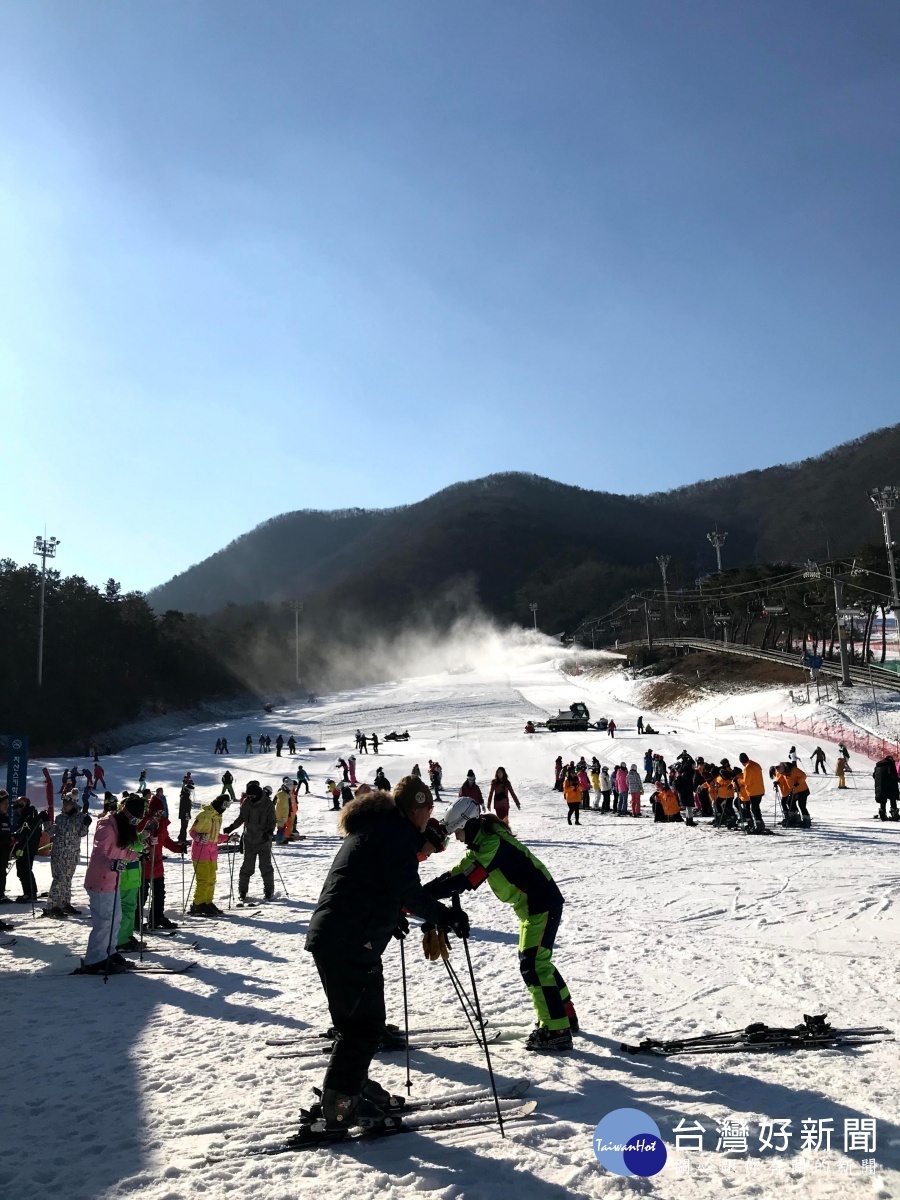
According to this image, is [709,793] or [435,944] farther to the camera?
[709,793]

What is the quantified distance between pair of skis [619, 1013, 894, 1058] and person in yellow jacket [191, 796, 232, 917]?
678 cm

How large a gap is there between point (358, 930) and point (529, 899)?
1637mm

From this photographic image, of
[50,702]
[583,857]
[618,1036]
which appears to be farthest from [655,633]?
[618,1036]

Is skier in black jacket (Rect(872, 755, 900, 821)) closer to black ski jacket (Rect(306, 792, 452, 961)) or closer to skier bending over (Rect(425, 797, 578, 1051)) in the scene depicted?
skier bending over (Rect(425, 797, 578, 1051))

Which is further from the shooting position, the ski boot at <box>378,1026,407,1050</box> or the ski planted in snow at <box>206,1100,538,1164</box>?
the ski boot at <box>378,1026,407,1050</box>

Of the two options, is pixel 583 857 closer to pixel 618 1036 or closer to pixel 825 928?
pixel 825 928

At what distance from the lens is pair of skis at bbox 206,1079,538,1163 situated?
3.57 m

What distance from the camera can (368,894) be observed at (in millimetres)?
3664

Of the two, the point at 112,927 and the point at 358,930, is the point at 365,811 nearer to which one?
the point at 358,930

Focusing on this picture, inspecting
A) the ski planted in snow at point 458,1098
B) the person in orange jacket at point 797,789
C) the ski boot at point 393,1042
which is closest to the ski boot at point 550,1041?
the ski planted in snow at point 458,1098

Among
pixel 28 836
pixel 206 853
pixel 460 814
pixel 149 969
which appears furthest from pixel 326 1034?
pixel 28 836

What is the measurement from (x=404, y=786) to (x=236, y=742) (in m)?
51.5

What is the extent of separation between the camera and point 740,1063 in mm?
4352

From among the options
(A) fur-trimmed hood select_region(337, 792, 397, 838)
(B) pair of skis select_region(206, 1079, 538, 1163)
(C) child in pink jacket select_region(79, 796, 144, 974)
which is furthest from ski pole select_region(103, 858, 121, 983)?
(A) fur-trimmed hood select_region(337, 792, 397, 838)
